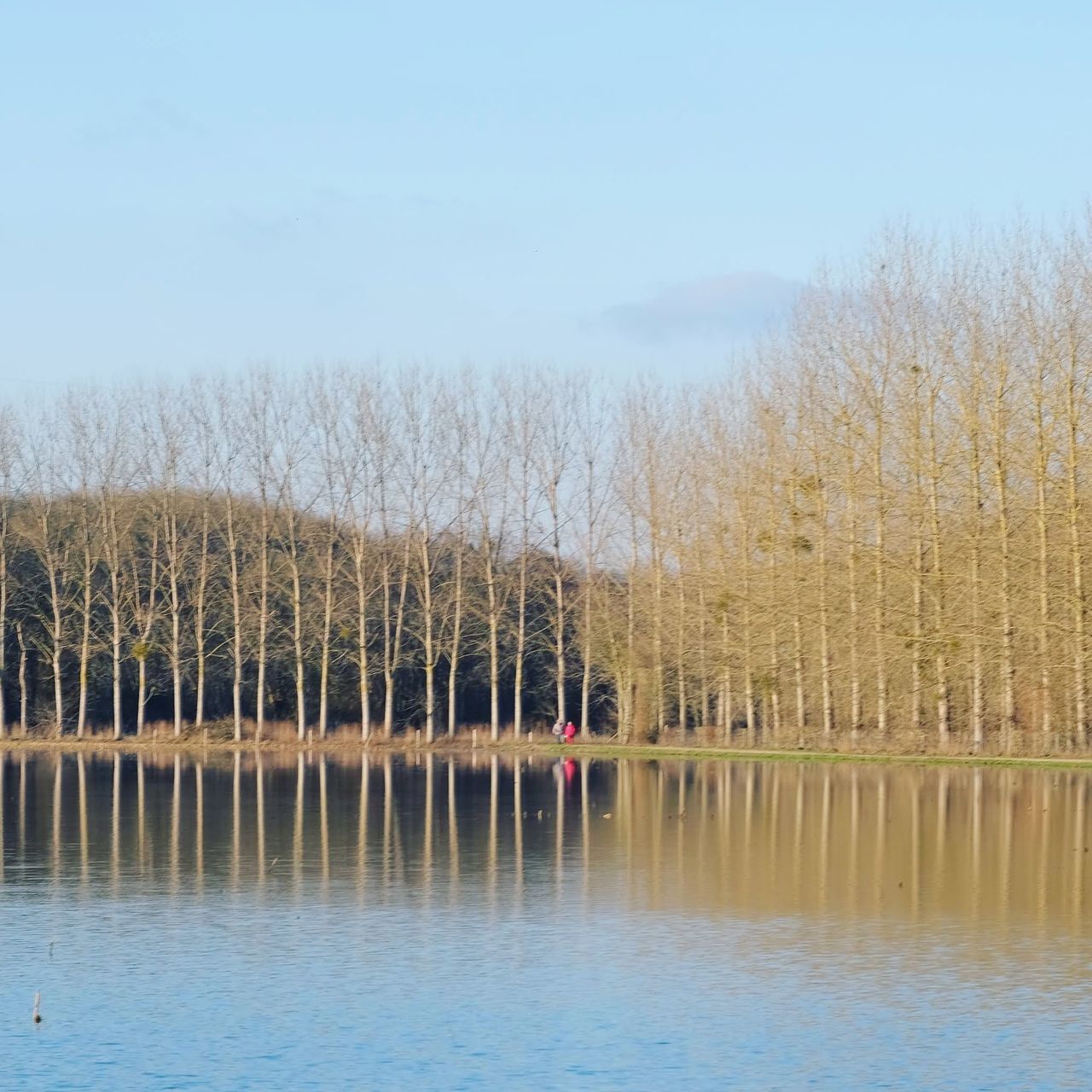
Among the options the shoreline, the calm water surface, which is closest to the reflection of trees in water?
the calm water surface

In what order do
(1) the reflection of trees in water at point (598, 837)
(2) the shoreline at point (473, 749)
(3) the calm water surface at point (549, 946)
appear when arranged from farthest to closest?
(2) the shoreline at point (473, 749)
(1) the reflection of trees in water at point (598, 837)
(3) the calm water surface at point (549, 946)

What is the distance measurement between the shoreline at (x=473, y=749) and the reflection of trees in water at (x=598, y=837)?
2876 mm

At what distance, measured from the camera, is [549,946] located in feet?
69.1

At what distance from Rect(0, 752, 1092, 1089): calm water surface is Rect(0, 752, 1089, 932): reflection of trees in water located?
0.13m

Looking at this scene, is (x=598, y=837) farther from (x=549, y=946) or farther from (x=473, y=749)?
(x=473, y=749)

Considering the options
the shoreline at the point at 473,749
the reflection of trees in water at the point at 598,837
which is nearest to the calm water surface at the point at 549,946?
the reflection of trees in water at the point at 598,837

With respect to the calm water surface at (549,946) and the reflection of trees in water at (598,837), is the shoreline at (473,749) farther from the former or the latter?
the calm water surface at (549,946)

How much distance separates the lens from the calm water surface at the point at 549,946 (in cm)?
1559

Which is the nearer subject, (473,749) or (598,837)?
(598,837)

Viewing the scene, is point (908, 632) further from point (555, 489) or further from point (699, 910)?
point (699, 910)

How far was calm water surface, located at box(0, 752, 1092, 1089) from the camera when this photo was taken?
51.1 feet

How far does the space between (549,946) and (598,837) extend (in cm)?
1173

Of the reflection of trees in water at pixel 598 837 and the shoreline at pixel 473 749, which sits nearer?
the reflection of trees in water at pixel 598 837

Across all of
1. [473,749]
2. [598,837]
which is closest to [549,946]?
[598,837]
